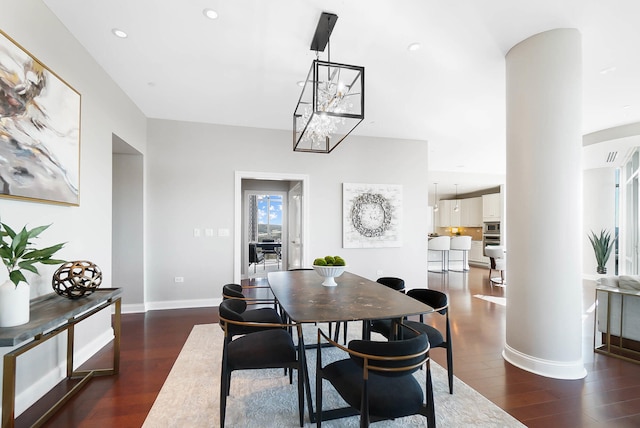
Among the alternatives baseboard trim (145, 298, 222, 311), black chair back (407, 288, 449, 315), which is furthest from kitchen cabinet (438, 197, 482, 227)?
baseboard trim (145, 298, 222, 311)

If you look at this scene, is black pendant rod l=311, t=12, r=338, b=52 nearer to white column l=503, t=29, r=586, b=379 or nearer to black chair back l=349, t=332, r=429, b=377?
white column l=503, t=29, r=586, b=379

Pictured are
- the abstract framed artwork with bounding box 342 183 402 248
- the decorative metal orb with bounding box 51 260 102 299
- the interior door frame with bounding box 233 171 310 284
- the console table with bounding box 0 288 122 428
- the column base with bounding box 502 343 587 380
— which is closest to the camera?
the console table with bounding box 0 288 122 428

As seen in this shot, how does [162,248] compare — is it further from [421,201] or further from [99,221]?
[421,201]

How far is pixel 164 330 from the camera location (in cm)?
367

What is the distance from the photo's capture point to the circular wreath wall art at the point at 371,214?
5.34 meters

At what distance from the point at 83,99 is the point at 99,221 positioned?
3.92 ft

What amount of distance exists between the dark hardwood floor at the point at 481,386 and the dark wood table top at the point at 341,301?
3.39 feet

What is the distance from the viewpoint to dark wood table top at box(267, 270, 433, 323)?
1761 mm

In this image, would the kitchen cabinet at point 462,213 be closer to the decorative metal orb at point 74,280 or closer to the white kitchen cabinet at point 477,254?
the white kitchen cabinet at point 477,254

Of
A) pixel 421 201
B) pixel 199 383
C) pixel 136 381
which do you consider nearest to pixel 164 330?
pixel 136 381

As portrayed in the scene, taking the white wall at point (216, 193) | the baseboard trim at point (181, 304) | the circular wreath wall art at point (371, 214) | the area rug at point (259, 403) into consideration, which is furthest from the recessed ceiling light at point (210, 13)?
the baseboard trim at point (181, 304)

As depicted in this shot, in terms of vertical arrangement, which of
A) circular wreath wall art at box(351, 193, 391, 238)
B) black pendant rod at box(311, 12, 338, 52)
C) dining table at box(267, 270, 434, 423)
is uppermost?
black pendant rod at box(311, 12, 338, 52)

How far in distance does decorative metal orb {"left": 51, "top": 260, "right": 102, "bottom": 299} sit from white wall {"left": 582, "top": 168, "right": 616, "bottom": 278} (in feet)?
29.6

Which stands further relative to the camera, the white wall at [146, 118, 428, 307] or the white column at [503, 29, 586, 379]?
the white wall at [146, 118, 428, 307]
